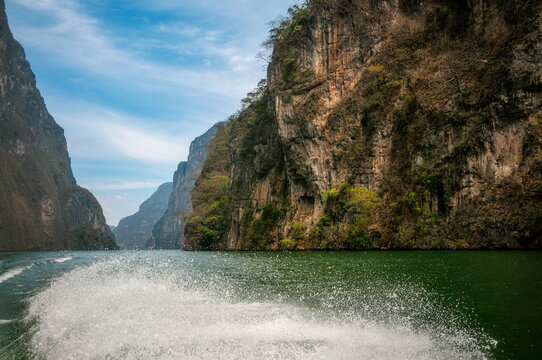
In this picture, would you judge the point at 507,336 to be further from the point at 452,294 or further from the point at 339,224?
the point at 339,224

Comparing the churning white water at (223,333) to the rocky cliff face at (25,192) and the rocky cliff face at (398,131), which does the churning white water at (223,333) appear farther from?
the rocky cliff face at (25,192)

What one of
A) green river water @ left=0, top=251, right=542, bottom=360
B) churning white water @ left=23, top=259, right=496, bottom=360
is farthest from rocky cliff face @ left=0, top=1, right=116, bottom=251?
churning white water @ left=23, top=259, right=496, bottom=360

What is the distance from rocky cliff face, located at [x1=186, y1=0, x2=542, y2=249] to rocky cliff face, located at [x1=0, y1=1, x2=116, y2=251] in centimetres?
12270

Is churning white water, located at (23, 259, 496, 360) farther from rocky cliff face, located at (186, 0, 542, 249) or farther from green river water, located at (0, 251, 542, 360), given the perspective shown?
rocky cliff face, located at (186, 0, 542, 249)

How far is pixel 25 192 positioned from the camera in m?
158

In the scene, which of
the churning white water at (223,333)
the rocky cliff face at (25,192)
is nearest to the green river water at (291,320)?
the churning white water at (223,333)

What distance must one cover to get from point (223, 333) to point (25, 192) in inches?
7192

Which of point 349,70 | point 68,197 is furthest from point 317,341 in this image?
point 68,197

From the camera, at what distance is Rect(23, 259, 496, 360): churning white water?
19.4ft

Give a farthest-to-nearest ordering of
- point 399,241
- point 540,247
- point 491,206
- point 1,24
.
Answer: point 1,24
point 399,241
point 491,206
point 540,247

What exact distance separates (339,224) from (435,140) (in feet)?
39.2

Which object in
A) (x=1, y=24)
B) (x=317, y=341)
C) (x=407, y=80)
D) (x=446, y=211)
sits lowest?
(x=317, y=341)

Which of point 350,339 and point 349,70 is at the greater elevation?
point 349,70

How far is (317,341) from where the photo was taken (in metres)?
6.40
